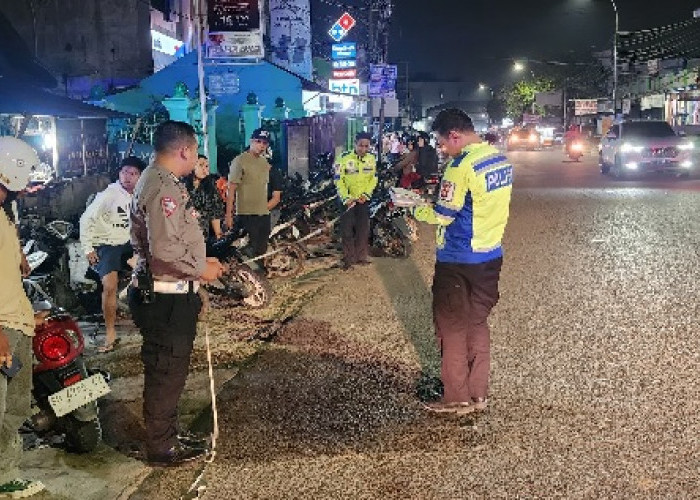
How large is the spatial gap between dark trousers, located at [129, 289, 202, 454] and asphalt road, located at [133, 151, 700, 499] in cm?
28

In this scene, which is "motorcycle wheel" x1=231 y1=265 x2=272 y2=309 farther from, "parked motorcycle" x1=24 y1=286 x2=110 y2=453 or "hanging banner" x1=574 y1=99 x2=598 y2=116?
"hanging banner" x1=574 y1=99 x2=598 y2=116

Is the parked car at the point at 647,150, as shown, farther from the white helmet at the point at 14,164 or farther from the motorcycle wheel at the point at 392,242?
the white helmet at the point at 14,164

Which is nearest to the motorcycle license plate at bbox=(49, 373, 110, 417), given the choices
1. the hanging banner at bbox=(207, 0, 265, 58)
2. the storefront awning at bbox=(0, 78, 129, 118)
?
the storefront awning at bbox=(0, 78, 129, 118)

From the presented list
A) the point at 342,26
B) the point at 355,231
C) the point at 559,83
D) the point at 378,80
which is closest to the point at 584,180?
the point at 378,80

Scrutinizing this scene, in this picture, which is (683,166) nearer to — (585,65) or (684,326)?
(684,326)

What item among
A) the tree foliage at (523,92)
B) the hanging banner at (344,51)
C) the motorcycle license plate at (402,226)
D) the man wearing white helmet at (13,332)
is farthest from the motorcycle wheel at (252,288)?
the tree foliage at (523,92)

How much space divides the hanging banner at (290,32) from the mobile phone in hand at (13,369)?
35327 millimetres

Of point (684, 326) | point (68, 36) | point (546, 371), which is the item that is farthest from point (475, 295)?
point (68, 36)

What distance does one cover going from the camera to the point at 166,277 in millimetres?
4445

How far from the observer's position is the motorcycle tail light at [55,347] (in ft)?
14.8

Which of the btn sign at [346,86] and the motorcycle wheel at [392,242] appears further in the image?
the btn sign at [346,86]

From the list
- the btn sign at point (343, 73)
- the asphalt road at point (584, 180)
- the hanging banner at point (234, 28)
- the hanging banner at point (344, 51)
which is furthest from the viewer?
the hanging banner at point (344, 51)

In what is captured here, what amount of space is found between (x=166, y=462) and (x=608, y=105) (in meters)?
61.2

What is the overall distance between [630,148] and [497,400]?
2015 centimetres
